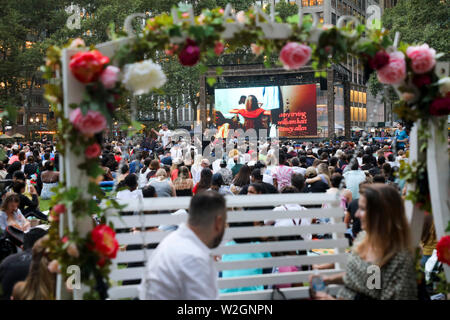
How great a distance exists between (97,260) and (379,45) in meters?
2.81

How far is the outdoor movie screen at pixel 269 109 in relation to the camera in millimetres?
30766

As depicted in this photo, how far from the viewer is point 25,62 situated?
3728 cm

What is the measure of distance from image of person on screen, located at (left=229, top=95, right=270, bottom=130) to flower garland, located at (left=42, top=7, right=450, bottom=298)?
1057 inches

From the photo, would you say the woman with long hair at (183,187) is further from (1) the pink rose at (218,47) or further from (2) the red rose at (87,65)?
(2) the red rose at (87,65)

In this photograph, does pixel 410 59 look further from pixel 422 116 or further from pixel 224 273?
pixel 224 273

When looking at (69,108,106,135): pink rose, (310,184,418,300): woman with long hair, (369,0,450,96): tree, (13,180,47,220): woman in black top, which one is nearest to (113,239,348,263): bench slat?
(310,184,418,300): woman with long hair

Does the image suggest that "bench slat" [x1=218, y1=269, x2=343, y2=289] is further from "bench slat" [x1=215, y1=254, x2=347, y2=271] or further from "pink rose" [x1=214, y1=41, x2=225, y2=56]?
"pink rose" [x1=214, y1=41, x2=225, y2=56]

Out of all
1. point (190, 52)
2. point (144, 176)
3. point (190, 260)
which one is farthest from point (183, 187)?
point (190, 260)

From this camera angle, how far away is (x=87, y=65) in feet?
10.2

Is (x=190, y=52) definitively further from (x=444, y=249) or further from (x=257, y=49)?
(x=444, y=249)

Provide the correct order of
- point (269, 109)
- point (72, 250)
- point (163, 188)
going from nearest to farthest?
1. point (72, 250)
2. point (163, 188)
3. point (269, 109)

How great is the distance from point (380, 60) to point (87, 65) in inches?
90.9

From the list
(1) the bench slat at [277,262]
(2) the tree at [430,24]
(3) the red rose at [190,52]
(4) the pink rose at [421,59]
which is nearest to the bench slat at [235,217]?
(1) the bench slat at [277,262]

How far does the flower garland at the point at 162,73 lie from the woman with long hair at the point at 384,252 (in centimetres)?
86
